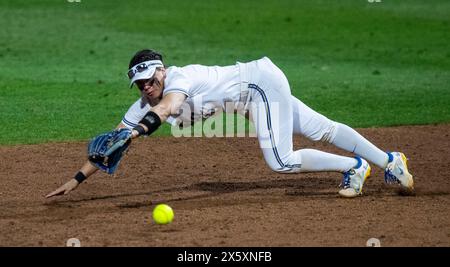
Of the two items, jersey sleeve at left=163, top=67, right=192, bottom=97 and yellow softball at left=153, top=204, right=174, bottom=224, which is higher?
jersey sleeve at left=163, top=67, right=192, bottom=97

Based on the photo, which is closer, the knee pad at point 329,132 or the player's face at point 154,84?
the player's face at point 154,84

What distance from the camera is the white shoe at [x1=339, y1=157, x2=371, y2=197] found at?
27.1 feet

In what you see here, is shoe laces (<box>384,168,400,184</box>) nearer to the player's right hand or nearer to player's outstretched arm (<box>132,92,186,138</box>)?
player's outstretched arm (<box>132,92,186,138</box>)

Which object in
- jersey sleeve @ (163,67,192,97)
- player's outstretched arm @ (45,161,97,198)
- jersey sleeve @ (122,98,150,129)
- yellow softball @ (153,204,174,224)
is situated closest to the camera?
yellow softball @ (153,204,174,224)

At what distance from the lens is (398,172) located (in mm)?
8375

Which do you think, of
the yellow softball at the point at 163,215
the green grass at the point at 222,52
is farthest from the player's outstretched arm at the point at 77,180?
the green grass at the point at 222,52

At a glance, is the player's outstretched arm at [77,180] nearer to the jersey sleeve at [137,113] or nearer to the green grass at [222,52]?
the jersey sleeve at [137,113]

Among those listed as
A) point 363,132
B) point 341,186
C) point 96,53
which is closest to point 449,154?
point 363,132

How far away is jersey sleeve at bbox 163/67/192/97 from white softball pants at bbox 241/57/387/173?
0.61m

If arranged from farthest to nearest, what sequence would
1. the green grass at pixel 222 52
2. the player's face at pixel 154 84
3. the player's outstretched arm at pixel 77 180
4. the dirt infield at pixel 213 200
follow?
the green grass at pixel 222 52, the player's outstretched arm at pixel 77 180, the player's face at pixel 154 84, the dirt infield at pixel 213 200

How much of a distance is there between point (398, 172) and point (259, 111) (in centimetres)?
147

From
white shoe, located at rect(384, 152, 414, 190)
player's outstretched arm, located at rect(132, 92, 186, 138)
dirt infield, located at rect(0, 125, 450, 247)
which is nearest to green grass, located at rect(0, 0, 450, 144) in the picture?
dirt infield, located at rect(0, 125, 450, 247)

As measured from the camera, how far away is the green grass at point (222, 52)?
41.2 ft
